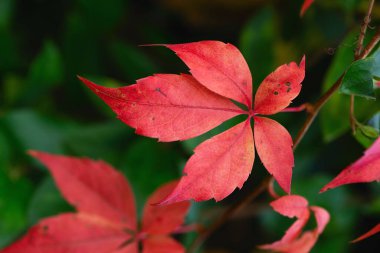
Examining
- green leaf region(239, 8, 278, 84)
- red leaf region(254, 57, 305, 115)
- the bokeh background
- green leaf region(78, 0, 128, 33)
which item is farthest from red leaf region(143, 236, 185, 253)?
green leaf region(78, 0, 128, 33)

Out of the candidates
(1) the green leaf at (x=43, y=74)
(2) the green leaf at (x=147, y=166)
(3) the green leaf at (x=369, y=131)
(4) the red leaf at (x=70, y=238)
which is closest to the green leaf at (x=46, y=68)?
(1) the green leaf at (x=43, y=74)

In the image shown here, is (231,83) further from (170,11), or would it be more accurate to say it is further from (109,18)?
(170,11)

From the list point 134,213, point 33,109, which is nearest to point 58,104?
point 33,109

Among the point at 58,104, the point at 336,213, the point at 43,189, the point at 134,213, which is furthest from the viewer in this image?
the point at 58,104

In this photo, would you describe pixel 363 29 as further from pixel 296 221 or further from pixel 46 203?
pixel 46 203

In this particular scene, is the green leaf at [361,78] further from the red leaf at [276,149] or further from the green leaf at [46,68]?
the green leaf at [46,68]

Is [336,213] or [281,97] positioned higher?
[281,97]
